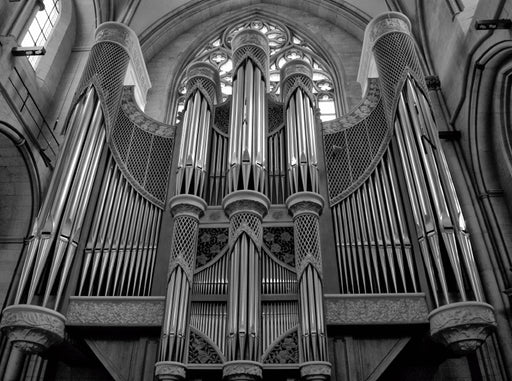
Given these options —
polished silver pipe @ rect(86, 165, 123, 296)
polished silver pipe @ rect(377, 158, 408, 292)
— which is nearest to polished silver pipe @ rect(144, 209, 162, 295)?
polished silver pipe @ rect(86, 165, 123, 296)

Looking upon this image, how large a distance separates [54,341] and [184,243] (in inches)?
77.7

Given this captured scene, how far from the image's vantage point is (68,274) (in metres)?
6.53

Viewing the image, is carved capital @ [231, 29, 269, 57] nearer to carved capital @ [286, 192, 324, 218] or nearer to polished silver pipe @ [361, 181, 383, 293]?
polished silver pipe @ [361, 181, 383, 293]

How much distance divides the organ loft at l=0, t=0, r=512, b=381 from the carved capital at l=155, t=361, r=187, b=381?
0.03m

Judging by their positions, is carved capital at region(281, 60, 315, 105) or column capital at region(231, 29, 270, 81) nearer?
carved capital at region(281, 60, 315, 105)

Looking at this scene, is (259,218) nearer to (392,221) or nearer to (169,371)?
(392,221)

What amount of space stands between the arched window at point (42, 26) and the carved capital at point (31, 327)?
567cm

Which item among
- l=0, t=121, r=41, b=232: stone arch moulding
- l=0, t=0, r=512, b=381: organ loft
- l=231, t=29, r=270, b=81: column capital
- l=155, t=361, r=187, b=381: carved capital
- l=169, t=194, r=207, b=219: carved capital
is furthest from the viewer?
l=231, t=29, r=270, b=81: column capital

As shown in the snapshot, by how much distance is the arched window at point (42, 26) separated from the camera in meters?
9.71

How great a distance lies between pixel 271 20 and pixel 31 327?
36.8ft

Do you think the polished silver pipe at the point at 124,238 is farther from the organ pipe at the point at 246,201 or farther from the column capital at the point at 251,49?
the column capital at the point at 251,49

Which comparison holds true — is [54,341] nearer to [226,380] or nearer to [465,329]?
[226,380]

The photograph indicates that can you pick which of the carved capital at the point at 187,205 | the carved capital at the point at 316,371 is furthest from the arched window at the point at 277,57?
the carved capital at the point at 316,371

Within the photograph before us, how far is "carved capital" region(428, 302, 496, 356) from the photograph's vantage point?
5.53 m
